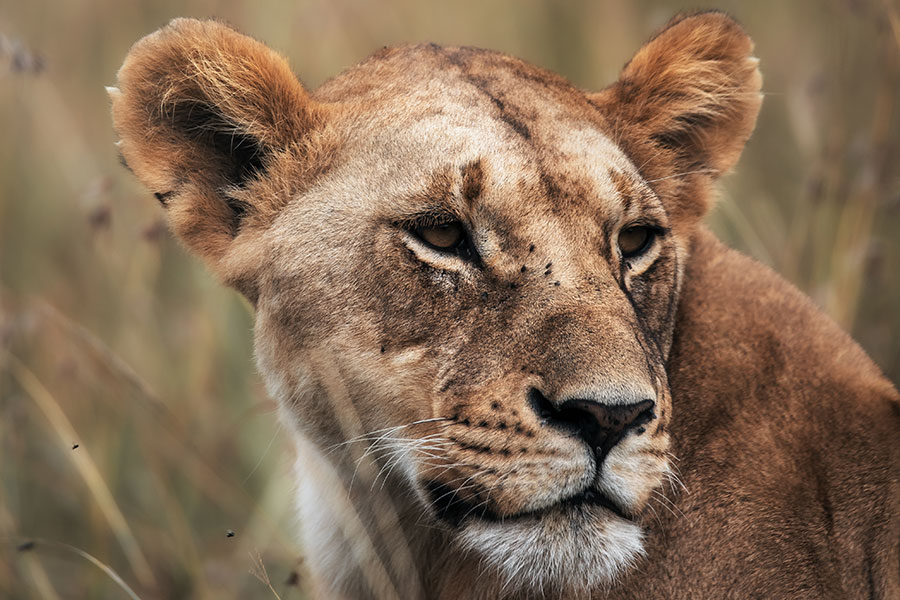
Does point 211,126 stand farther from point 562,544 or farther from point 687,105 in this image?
point 562,544

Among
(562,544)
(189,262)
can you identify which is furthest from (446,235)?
(189,262)

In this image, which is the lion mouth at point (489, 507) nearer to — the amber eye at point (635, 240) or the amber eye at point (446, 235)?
the amber eye at point (446, 235)

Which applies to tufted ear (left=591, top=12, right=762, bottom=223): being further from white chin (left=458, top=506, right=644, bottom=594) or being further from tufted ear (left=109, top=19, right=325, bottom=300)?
white chin (left=458, top=506, right=644, bottom=594)

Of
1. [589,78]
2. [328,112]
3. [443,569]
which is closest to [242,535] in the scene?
[443,569]

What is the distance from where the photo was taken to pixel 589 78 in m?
7.23

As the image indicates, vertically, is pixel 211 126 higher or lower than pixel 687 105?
higher

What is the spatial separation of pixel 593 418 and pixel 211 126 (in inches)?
59.3

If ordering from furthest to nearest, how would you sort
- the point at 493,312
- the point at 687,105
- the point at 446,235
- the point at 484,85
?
the point at 687,105 → the point at 484,85 → the point at 446,235 → the point at 493,312

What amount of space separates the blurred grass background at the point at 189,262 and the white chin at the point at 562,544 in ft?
3.16

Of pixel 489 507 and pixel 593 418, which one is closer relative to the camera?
pixel 593 418

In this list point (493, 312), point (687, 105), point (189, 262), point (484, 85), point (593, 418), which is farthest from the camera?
point (189, 262)

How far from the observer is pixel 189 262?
6.24 m

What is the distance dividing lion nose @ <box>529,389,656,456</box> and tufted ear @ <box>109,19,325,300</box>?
3.56ft

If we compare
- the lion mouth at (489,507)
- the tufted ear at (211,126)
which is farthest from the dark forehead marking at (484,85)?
the lion mouth at (489,507)
